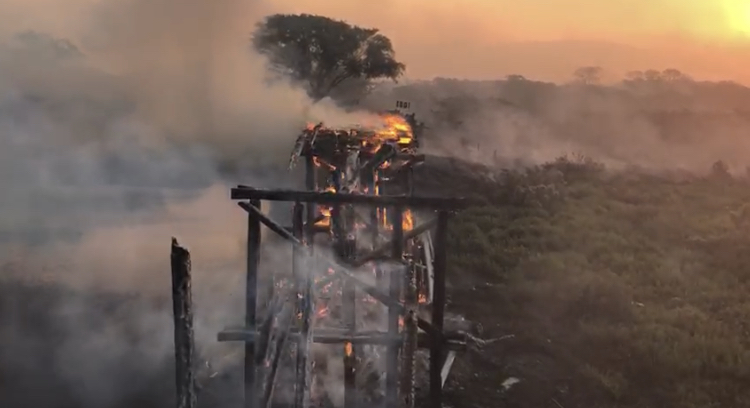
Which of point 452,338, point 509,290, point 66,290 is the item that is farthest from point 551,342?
point 66,290

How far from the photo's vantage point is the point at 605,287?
15.8m

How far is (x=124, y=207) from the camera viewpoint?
17.4 meters

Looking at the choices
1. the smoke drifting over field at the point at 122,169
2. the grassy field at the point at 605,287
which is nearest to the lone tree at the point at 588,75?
the grassy field at the point at 605,287

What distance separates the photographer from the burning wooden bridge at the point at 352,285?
7.06 meters

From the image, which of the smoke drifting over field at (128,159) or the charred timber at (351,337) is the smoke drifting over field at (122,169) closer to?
the smoke drifting over field at (128,159)

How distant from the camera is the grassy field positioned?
12.7 meters

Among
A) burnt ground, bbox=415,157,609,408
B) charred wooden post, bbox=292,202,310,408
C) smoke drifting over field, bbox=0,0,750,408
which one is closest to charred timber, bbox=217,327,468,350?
charred wooden post, bbox=292,202,310,408

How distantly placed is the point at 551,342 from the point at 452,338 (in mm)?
7260

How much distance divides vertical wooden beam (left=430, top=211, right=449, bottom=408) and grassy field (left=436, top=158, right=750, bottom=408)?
13.9ft

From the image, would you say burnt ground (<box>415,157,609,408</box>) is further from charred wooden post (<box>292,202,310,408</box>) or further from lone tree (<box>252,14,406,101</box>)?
lone tree (<box>252,14,406,101</box>)

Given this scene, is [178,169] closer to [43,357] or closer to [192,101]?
[192,101]

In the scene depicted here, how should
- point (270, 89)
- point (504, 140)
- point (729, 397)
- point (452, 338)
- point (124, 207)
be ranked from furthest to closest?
1. point (504, 140)
2. point (270, 89)
3. point (124, 207)
4. point (729, 397)
5. point (452, 338)

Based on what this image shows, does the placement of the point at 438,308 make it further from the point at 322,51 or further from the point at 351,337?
the point at 322,51

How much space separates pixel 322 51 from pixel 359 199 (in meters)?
→ 15.8
